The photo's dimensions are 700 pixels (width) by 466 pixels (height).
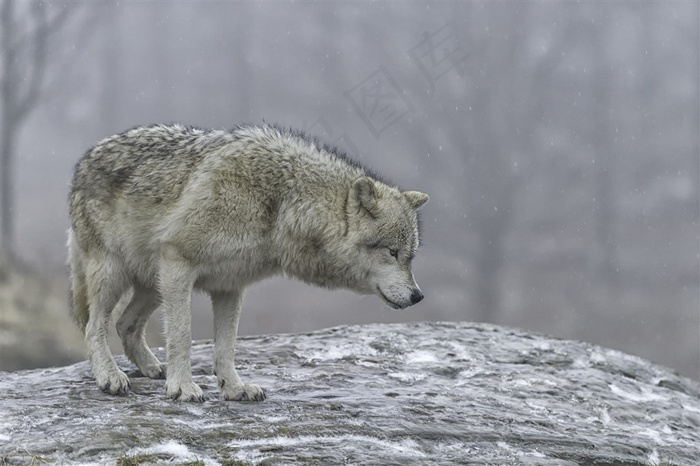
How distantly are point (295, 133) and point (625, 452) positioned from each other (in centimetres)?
380

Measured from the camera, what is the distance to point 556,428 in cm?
643

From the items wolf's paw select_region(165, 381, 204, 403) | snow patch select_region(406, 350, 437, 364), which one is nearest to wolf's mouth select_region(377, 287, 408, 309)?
wolf's paw select_region(165, 381, 204, 403)

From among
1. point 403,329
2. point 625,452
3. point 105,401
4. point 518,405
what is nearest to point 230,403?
point 105,401

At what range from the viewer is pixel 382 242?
6.05 m

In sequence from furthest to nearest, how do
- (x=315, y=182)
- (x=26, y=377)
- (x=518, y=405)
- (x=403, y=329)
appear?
1. (x=403, y=329)
2. (x=26, y=377)
3. (x=518, y=405)
4. (x=315, y=182)

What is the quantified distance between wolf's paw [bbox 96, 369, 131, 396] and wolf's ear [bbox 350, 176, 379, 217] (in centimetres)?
238

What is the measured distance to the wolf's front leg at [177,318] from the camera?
5871mm

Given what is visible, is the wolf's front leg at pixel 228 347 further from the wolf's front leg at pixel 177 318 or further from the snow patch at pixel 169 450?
the snow patch at pixel 169 450

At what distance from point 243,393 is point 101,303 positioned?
4.79 ft

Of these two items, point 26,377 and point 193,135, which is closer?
point 193,135

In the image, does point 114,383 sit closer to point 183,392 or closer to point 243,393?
point 183,392

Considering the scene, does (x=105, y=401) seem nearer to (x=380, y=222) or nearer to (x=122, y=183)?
(x=122, y=183)

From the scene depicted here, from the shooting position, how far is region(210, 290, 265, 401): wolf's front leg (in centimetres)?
606

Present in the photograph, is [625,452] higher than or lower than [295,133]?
lower
